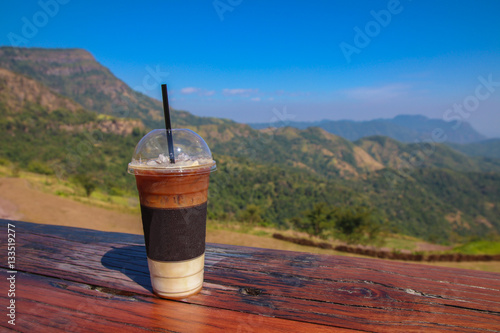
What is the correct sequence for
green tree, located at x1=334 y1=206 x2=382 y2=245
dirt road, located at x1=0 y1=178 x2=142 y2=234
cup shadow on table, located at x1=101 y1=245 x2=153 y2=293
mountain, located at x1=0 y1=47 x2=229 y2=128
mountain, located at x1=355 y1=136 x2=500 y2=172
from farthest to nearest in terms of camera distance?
1. mountain, located at x1=355 y1=136 x2=500 y2=172
2. mountain, located at x1=0 y1=47 x2=229 y2=128
3. green tree, located at x1=334 y1=206 x2=382 y2=245
4. dirt road, located at x1=0 y1=178 x2=142 y2=234
5. cup shadow on table, located at x1=101 y1=245 x2=153 y2=293

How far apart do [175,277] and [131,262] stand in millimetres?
401

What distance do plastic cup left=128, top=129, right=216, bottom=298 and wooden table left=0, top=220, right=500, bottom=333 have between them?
0.23ft

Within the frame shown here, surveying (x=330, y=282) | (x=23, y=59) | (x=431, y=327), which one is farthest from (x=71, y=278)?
(x=23, y=59)

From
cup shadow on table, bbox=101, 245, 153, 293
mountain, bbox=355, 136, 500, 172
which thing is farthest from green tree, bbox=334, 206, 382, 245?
mountain, bbox=355, 136, 500, 172

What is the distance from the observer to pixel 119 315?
0.78 metres

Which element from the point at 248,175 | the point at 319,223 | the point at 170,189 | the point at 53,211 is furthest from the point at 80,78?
the point at 170,189

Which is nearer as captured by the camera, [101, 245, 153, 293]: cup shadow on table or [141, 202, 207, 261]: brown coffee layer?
[141, 202, 207, 261]: brown coffee layer

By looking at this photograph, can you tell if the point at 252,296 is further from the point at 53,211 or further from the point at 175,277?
the point at 53,211

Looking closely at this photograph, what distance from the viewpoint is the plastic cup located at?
0.81 meters

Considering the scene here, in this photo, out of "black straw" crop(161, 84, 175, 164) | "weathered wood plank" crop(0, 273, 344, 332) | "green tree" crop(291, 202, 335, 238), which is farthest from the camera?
"green tree" crop(291, 202, 335, 238)

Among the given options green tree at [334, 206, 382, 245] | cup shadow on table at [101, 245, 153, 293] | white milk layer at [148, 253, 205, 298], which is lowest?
green tree at [334, 206, 382, 245]

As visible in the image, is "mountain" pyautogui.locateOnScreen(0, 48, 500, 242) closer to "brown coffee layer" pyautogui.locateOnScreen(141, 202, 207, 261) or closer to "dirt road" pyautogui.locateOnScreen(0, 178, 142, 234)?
"dirt road" pyautogui.locateOnScreen(0, 178, 142, 234)

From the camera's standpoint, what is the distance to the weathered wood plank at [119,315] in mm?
732

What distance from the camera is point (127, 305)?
836 millimetres
